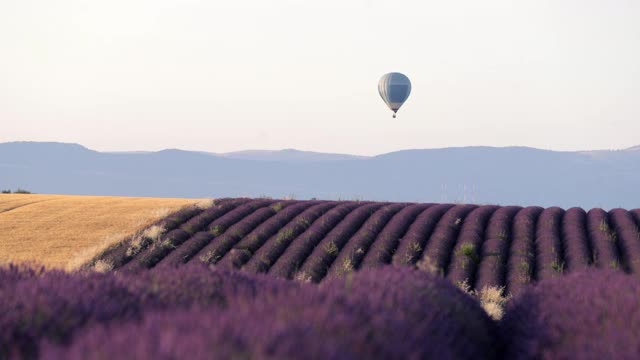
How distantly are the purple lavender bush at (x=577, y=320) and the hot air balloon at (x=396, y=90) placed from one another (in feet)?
125

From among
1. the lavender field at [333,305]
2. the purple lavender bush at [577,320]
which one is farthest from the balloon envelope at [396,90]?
the purple lavender bush at [577,320]

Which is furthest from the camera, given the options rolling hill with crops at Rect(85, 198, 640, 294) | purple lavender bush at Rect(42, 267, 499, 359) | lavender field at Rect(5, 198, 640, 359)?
rolling hill with crops at Rect(85, 198, 640, 294)

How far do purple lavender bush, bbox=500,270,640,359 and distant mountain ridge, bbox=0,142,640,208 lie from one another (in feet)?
520

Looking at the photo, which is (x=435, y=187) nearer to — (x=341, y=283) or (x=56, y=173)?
(x=56, y=173)

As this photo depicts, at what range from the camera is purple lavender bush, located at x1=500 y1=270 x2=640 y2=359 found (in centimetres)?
731

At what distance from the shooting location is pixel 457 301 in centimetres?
916

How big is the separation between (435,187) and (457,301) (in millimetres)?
169404

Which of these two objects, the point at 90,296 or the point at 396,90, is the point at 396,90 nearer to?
the point at 396,90

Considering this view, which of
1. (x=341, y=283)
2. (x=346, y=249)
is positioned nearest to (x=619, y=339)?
(x=341, y=283)

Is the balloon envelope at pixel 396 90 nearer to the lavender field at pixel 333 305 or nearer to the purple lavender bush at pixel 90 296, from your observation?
the lavender field at pixel 333 305

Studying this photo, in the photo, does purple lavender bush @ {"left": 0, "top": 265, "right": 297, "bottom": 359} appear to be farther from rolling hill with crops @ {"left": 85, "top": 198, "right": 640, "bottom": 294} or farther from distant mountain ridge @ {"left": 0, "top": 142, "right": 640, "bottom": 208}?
distant mountain ridge @ {"left": 0, "top": 142, "right": 640, "bottom": 208}

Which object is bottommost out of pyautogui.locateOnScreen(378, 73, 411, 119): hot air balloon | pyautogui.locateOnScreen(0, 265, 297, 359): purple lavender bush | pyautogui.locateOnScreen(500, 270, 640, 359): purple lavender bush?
pyautogui.locateOnScreen(500, 270, 640, 359): purple lavender bush

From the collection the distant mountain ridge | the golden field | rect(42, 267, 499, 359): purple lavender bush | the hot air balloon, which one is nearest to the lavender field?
rect(42, 267, 499, 359): purple lavender bush

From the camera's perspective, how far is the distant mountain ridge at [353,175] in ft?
575
